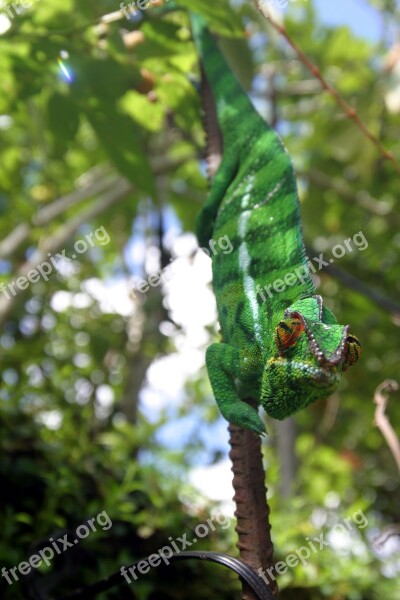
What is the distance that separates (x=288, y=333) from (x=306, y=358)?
0.04 meters

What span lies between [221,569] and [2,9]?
1551mm

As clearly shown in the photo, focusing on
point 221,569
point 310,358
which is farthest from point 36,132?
point 310,358

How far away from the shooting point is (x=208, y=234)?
123cm

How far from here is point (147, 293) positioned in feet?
8.79

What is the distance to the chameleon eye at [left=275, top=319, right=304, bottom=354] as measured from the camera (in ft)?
2.62

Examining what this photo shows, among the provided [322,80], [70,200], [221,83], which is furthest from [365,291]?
[70,200]

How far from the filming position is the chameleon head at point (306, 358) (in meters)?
A: 0.78
